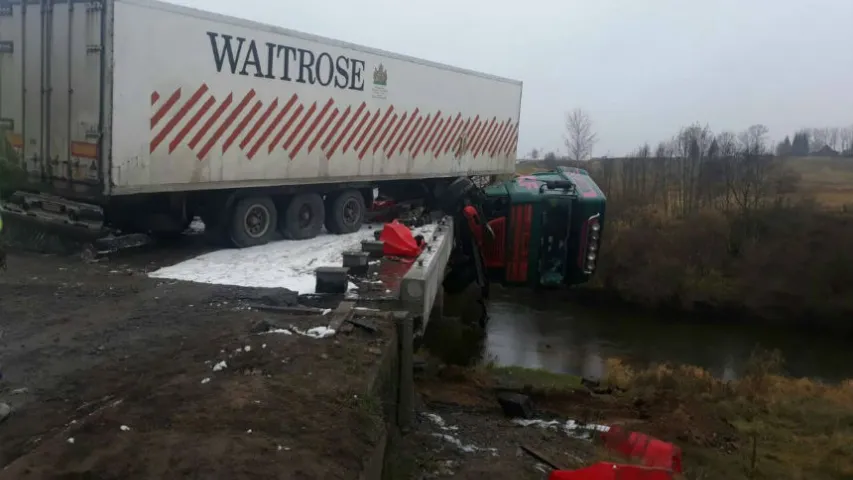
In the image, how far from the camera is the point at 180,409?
3877mm

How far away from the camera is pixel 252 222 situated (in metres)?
9.58

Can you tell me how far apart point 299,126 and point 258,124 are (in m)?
0.78

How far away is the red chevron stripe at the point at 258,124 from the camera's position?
912 centimetres

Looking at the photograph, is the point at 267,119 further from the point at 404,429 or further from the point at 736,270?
the point at 736,270

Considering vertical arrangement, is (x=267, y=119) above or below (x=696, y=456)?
above

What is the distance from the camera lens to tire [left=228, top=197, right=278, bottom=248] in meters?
9.20

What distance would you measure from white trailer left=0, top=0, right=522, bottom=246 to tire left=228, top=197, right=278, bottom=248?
0.02 m

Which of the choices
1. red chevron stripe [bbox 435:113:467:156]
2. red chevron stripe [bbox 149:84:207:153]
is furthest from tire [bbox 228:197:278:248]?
red chevron stripe [bbox 435:113:467:156]

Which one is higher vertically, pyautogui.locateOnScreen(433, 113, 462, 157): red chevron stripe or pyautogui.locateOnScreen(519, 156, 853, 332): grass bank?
pyautogui.locateOnScreen(433, 113, 462, 157): red chevron stripe

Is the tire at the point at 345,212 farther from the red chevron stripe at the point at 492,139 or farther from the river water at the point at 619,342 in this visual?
the red chevron stripe at the point at 492,139

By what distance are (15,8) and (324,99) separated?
13.2 feet

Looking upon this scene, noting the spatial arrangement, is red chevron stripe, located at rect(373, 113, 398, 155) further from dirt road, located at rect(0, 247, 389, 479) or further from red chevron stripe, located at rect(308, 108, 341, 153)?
dirt road, located at rect(0, 247, 389, 479)

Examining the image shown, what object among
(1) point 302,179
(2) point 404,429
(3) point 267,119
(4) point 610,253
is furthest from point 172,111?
(4) point 610,253

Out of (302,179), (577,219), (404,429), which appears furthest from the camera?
(577,219)
